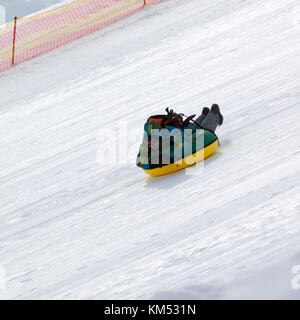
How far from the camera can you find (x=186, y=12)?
13945 millimetres

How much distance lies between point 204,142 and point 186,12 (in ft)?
26.5

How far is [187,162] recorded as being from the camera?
6.34 metres

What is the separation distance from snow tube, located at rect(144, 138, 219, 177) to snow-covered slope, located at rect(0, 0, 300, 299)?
87 mm

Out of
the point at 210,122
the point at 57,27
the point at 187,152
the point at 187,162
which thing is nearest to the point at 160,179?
the point at 187,162

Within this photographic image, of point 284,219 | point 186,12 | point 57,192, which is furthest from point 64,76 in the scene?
point 284,219

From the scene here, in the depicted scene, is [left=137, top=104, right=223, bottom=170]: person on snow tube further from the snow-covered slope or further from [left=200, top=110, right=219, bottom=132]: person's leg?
[left=200, top=110, right=219, bottom=132]: person's leg

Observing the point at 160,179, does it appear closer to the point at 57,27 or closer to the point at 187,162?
the point at 187,162

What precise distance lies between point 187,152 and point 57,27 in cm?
959

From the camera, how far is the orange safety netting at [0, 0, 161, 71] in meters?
14.4

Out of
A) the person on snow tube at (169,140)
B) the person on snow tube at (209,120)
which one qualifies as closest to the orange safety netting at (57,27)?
the person on snow tube at (209,120)

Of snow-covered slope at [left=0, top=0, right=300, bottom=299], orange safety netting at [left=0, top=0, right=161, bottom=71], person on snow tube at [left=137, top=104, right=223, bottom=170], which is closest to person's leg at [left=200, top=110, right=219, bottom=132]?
snow-covered slope at [left=0, top=0, right=300, bottom=299]

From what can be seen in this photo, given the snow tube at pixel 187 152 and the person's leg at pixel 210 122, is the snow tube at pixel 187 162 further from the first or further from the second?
the person's leg at pixel 210 122
